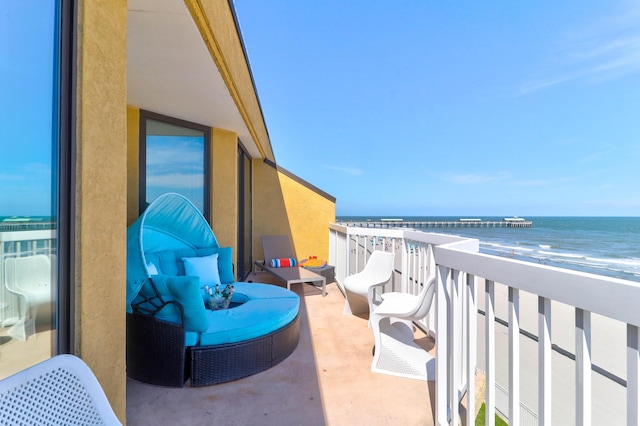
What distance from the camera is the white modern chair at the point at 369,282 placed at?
11.9ft

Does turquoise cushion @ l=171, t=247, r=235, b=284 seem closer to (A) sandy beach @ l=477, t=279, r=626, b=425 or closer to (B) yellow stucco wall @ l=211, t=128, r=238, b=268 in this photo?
(B) yellow stucco wall @ l=211, t=128, r=238, b=268

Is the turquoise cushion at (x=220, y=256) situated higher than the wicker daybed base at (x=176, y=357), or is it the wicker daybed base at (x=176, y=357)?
the turquoise cushion at (x=220, y=256)

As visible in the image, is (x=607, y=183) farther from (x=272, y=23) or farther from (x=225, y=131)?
(x=225, y=131)

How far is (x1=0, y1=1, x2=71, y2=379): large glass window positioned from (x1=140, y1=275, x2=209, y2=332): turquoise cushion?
1026 mm

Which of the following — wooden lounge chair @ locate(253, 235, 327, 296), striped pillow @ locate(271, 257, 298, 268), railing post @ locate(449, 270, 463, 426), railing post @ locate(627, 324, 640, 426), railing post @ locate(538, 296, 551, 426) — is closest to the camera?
railing post @ locate(627, 324, 640, 426)

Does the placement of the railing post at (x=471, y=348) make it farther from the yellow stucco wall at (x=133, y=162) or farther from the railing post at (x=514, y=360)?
the yellow stucco wall at (x=133, y=162)

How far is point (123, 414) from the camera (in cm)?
162

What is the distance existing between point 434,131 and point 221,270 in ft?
77.3

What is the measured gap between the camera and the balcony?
90 cm

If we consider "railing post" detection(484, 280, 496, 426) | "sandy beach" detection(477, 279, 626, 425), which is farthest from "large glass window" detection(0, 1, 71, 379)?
"sandy beach" detection(477, 279, 626, 425)

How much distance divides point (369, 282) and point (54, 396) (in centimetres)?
312

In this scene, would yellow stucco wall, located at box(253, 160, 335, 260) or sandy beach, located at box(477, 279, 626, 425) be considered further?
yellow stucco wall, located at box(253, 160, 335, 260)

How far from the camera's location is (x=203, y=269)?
3.59 m

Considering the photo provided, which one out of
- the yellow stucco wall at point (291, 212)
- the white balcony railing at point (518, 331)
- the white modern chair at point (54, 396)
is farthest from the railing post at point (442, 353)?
the yellow stucco wall at point (291, 212)
